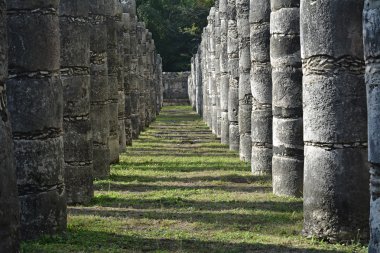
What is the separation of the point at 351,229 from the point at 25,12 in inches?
171

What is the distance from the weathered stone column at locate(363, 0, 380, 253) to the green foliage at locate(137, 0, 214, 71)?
50.2m

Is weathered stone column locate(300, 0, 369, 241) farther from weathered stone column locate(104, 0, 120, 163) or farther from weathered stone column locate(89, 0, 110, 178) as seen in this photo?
weathered stone column locate(104, 0, 120, 163)

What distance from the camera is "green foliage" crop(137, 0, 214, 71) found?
5678 centimetres

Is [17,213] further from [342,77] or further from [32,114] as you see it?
[342,77]

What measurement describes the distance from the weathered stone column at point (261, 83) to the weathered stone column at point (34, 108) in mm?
5909

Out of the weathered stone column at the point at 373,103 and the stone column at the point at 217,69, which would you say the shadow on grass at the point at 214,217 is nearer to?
the weathered stone column at the point at 373,103

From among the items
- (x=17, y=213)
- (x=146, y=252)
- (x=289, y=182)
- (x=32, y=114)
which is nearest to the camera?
(x=17, y=213)

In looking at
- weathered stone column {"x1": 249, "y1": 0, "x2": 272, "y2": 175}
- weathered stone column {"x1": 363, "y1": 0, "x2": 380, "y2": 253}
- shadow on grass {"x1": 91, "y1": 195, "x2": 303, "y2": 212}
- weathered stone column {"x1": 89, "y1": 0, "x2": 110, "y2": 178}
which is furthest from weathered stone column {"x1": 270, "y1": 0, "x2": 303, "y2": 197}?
weathered stone column {"x1": 363, "y1": 0, "x2": 380, "y2": 253}

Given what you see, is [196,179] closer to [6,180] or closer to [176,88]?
[6,180]

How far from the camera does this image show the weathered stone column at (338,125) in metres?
7.89

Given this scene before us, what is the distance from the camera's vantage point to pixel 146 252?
780 centimetres

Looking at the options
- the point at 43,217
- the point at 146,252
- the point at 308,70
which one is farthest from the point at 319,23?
the point at 43,217

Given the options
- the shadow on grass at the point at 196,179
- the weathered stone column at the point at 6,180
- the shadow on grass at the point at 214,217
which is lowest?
the shadow on grass at the point at 196,179

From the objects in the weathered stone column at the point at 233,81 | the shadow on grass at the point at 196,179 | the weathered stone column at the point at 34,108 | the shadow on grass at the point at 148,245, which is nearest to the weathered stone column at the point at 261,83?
the shadow on grass at the point at 196,179
